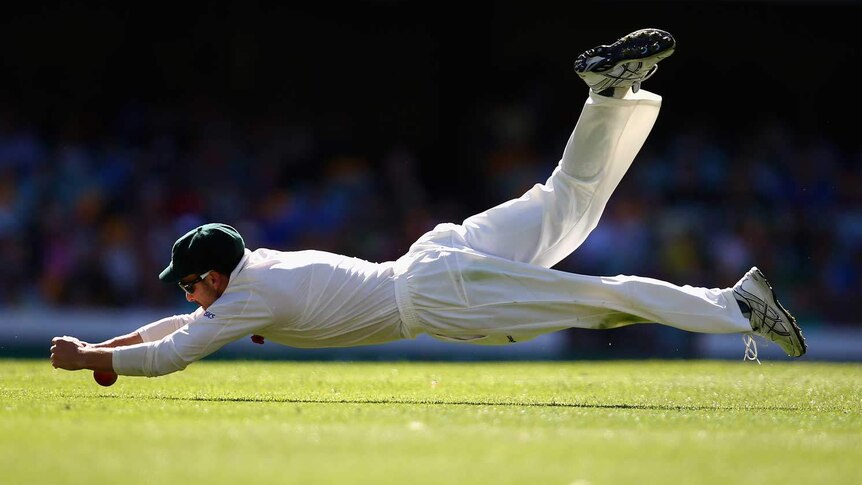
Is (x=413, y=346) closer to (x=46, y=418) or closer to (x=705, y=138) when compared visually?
(x=705, y=138)

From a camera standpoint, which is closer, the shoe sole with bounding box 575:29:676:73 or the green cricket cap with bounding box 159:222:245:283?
the green cricket cap with bounding box 159:222:245:283

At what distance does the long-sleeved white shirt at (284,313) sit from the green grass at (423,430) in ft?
0.93

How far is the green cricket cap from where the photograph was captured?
634 centimetres

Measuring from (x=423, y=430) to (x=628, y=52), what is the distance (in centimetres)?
261

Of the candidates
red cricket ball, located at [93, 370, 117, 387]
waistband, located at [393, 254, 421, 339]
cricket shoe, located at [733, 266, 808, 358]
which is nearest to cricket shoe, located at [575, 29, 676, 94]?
cricket shoe, located at [733, 266, 808, 358]

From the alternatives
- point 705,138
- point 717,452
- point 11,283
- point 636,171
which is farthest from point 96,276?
point 717,452

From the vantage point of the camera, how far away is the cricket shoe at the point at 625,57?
265 inches

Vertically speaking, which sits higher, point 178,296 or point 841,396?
point 178,296

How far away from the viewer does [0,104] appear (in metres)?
16.0

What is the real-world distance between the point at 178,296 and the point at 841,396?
8666 mm

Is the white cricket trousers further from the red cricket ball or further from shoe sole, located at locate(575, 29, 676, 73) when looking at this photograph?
the red cricket ball

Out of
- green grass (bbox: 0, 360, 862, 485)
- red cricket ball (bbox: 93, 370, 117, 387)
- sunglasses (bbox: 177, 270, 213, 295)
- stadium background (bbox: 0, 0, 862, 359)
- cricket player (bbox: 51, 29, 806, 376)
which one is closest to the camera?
green grass (bbox: 0, 360, 862, 485)

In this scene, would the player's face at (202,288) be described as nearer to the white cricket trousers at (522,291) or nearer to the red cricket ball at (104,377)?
the red cricket ball at (104,377)

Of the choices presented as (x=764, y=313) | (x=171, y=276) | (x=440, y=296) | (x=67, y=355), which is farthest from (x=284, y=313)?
(x=764, y=313)
